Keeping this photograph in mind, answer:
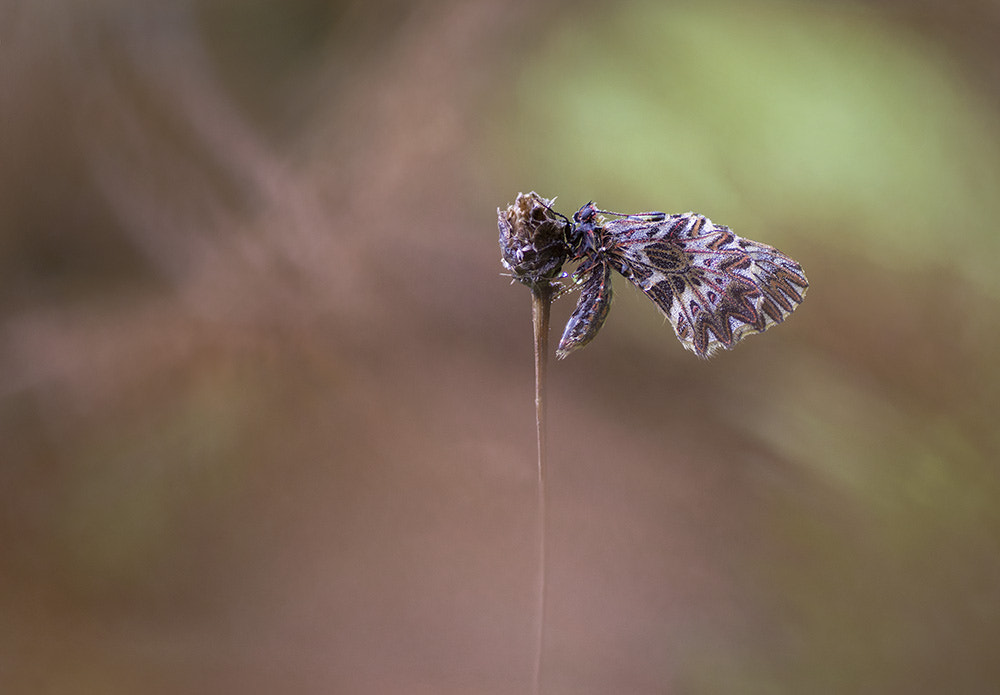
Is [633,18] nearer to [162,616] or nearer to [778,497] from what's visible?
[778,497]

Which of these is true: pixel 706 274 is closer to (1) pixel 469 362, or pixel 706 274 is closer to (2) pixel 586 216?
(2) pixel 586 216

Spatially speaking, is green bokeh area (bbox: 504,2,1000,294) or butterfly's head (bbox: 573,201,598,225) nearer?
butterfly's head (bbox: 573,201,598,225)

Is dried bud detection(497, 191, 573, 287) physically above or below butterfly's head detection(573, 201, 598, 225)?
below

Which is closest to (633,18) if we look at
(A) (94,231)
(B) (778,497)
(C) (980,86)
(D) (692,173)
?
(D) (692,173)

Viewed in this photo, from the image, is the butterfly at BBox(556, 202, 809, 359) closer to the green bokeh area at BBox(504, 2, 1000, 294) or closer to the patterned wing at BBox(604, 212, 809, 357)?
the patterned wing at BBox(604, 212, 809, 357)

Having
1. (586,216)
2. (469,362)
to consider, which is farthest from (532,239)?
(469,362)

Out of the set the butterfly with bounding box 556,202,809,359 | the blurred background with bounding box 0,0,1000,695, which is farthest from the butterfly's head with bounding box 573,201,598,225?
the blurred background with bounding box 0,0,1000,695

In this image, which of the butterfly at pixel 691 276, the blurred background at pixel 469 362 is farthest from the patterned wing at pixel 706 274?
the blurred background at pixel 469 362
